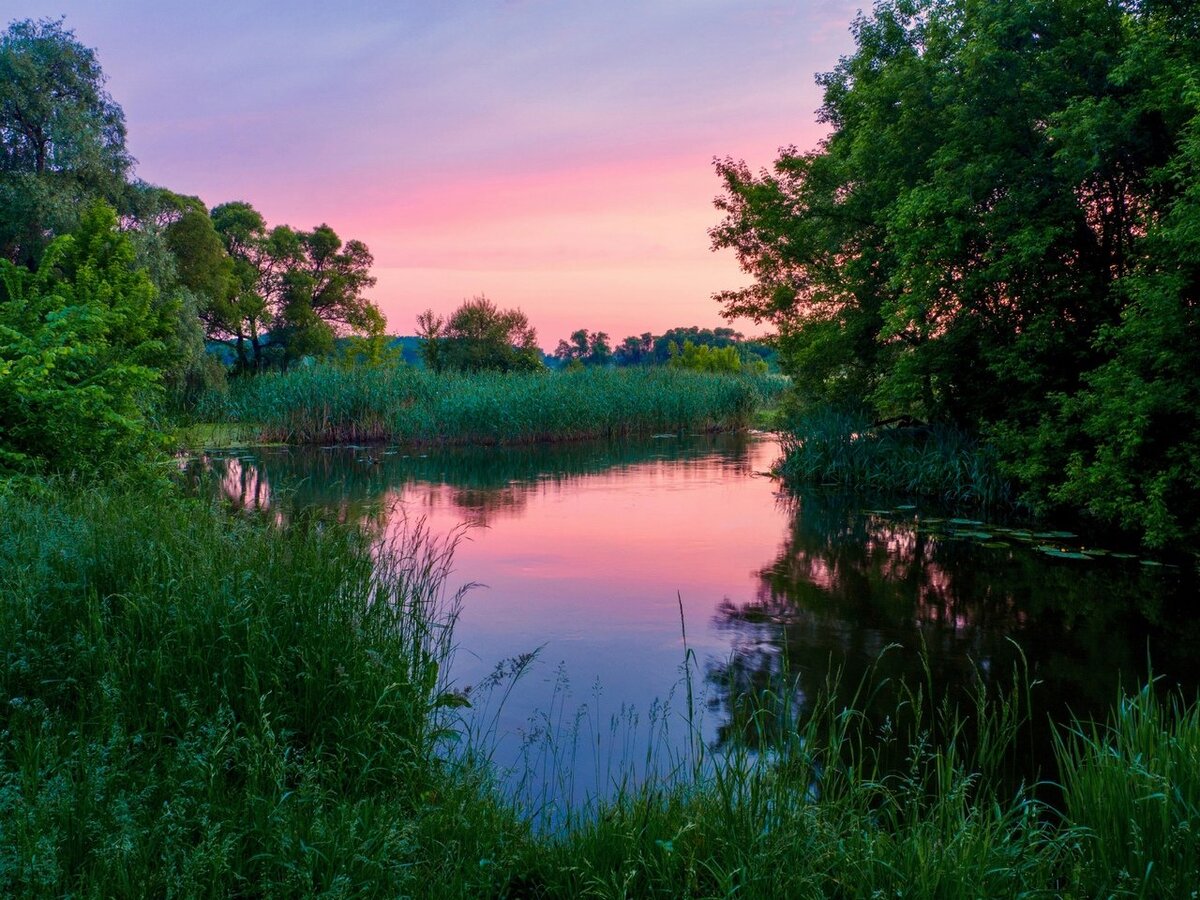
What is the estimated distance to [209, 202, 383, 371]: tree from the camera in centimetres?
4334

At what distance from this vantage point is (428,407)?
87.9 ft

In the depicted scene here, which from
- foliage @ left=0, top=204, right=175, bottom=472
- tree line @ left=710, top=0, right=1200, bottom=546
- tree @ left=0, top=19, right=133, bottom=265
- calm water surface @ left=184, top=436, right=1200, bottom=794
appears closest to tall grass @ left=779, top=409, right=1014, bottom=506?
tree line @ left=710, top=0, right=1200, bottom=546

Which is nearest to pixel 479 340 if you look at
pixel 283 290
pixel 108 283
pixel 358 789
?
pixel 283 290

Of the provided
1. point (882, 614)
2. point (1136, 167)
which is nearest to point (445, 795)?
point (882, 614)

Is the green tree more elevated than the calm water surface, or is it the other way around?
the green tree

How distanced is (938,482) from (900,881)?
13336 millimetres

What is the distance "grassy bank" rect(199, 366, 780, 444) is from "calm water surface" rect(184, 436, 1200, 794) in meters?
9.72

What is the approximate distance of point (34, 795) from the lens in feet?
10.6

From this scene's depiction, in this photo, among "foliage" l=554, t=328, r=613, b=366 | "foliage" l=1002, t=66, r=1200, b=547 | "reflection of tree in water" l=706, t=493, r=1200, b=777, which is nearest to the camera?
"reflection of tree in water" l=706, t=493, r=1200, b=777

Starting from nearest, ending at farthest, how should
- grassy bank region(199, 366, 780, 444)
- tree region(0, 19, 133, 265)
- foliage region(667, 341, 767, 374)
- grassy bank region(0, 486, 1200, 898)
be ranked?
grassy bank region(0, 486, 1200, 898) → tree region(0, 19, 133, 265) → grassy bank region(199, 366, 780, 444) → foliage region(667, 341, 767, 374)

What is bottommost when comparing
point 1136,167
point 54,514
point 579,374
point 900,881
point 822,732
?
point 822,732

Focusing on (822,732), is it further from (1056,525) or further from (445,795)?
(1056,525)

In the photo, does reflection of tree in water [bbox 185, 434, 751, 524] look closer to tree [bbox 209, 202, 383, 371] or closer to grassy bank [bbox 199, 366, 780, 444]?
grassy bank [bbox 199, 366, 780, 444]

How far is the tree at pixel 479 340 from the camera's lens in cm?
4265
